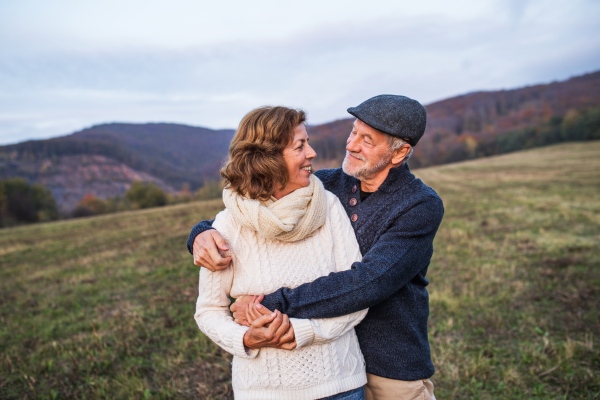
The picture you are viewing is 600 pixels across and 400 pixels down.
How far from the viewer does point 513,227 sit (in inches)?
448

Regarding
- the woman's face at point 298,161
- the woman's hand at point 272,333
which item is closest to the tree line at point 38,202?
the woman's face at point 298,161

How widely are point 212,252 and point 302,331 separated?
67cm

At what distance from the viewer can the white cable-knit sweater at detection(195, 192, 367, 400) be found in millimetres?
1956

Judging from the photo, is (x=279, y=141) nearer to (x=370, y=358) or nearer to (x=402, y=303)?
(x=402, y=303)

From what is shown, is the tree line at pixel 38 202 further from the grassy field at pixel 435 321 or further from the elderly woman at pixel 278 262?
the elderly woman at pixel 278 262

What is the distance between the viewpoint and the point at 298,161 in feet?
7.23

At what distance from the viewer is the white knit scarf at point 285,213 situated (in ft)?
6.61

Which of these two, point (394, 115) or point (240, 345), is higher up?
point (394, 115)

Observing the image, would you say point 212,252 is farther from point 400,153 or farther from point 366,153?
point 400,153

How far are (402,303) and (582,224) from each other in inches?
465

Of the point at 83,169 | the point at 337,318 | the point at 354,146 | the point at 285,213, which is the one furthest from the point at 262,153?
the point at 83,169

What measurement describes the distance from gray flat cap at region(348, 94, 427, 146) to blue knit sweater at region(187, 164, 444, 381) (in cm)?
28

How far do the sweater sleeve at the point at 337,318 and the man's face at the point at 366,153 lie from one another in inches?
16.2

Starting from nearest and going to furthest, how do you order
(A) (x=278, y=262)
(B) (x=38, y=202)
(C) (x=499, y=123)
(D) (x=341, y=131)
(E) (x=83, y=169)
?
(A) (x=278, y=262) → (B) (x=38, y=202) → (D) (x=341, y=131) → (C) (x=499, y=123) → (E) (x=83, y=169)
